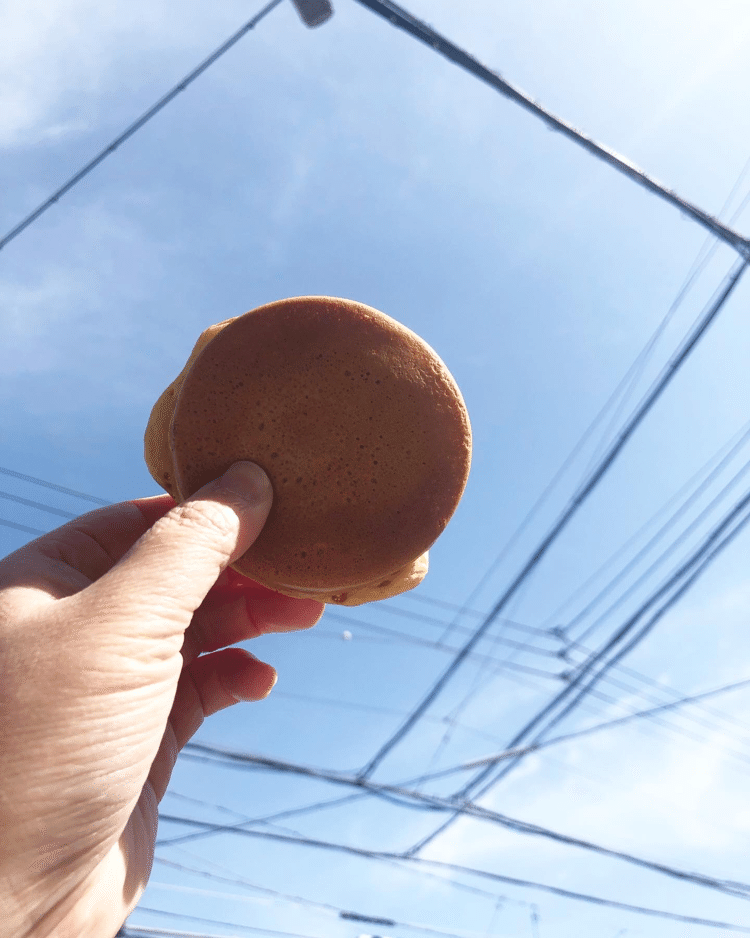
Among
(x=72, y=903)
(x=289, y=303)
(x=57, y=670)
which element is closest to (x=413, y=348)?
(x=289, y=303)

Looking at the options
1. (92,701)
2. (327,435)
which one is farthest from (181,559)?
(327,435)

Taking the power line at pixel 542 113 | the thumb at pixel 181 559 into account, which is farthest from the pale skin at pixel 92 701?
the power line at pixel 542 113

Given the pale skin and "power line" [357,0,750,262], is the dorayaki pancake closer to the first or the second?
the pale skin

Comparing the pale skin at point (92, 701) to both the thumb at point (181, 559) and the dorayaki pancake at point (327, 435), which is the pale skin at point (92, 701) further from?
the dorayaki pancake at point (327, 435)

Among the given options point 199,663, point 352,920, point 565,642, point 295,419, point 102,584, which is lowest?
point 352,920

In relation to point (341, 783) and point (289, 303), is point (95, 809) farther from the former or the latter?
point (341, 783)

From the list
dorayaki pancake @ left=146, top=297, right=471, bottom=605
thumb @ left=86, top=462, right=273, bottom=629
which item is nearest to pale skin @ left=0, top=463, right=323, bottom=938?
thumb @ left=86, top=462, right=273, bottom=629
